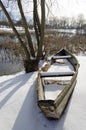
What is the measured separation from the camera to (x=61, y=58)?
30.8ft

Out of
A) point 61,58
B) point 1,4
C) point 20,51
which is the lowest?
point 20,51

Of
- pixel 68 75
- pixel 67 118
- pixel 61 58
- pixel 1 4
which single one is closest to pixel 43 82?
pixel 68 75

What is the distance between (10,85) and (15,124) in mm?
2142

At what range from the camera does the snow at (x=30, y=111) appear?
4.25 meters

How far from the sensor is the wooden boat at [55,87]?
412 centimetres

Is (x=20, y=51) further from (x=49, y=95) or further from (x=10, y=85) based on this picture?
(x=49, y=95)

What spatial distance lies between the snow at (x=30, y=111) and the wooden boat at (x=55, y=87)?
0.41ft

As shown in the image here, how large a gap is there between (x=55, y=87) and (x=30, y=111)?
112 centimetres

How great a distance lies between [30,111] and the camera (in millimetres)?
4762

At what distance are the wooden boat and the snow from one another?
0.41ft

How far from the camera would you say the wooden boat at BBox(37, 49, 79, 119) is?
13.5 ft

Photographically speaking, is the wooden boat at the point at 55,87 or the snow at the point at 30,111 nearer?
the wooden boat at the point at 55,87

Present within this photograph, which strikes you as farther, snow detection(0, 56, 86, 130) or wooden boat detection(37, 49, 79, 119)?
snow detection(0, 56, 86, 130)

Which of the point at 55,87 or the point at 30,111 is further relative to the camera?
the point at 55,87
